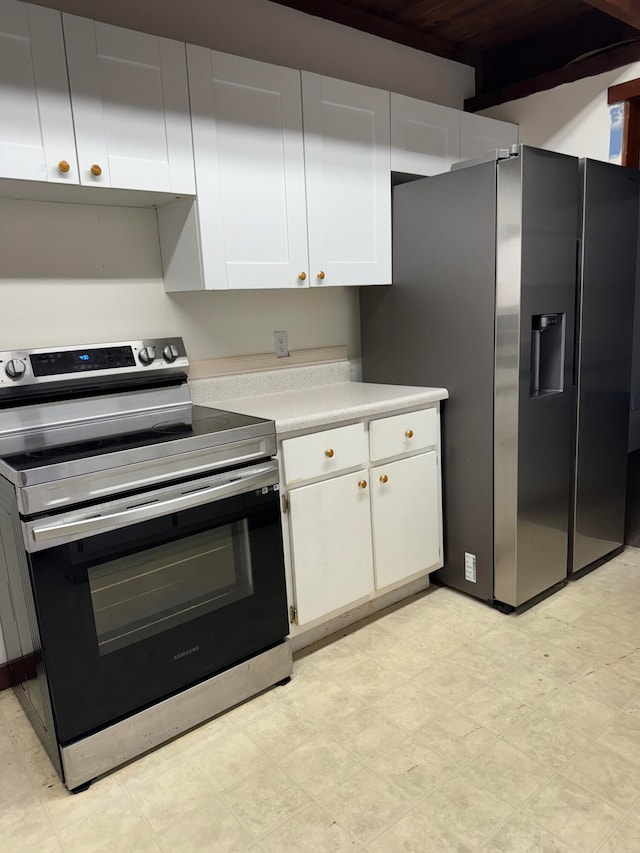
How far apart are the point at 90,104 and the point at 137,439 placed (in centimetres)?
97

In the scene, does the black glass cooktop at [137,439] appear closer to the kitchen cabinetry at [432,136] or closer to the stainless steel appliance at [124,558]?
the stainless steel appliance at [124,558]

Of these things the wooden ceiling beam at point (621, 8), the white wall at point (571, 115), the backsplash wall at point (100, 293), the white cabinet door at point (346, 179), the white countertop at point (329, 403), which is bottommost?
the white countertop at point (329, 403)

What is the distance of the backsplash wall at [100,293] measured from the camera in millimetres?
1977

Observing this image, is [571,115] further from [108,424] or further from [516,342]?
[108,424]

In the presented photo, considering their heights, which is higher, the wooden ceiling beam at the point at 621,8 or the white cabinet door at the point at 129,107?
the wooden ceiling beam at the point at 621,8

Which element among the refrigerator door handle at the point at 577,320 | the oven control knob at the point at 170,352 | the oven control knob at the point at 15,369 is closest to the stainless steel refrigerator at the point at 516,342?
the refrigerator door handle at the point at 577,320

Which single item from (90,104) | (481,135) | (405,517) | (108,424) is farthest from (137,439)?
(481,135)

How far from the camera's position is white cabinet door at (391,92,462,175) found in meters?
2.49

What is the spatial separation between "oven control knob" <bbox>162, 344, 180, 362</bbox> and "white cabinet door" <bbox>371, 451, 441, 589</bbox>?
85 centimetres

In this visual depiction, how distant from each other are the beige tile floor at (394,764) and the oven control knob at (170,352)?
1.19 metres

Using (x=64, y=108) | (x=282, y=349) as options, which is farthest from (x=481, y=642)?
(x=64, y=108)

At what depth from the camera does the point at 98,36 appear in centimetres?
174

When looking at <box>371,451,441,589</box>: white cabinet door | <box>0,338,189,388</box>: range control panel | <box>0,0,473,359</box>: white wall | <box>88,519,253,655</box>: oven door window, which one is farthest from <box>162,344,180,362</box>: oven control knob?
<box>371,451,441,589</box>: white cabinet door

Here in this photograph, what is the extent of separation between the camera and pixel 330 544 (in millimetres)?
2184
